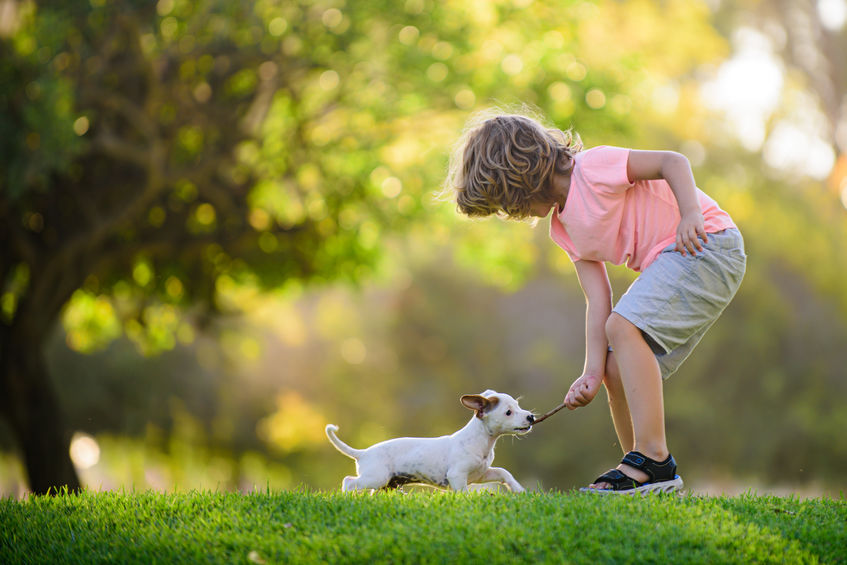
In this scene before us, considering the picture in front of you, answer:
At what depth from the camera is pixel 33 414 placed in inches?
439

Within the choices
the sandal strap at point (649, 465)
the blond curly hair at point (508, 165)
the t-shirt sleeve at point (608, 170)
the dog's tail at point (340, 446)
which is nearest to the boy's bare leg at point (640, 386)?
the sandal strap at point (649, 465)

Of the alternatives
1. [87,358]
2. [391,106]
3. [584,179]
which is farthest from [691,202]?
[87,358]

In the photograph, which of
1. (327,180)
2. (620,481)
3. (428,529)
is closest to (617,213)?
(620,481)

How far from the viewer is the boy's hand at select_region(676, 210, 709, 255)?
405 centimetres

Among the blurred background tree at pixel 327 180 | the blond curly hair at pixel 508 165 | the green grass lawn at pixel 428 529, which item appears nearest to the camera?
the green grass lawn at pixel 428 529

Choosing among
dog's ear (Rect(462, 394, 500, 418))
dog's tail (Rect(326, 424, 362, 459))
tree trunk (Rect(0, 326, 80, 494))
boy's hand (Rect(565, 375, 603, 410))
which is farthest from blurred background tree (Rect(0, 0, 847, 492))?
boy's hand (Rect(565, 375, 603, 410))

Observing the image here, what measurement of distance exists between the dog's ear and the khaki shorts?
734mm

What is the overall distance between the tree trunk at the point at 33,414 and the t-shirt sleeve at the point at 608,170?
8.93 metres

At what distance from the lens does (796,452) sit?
75.6ft

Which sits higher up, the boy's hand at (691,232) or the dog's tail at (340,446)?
the boy's hand at (691,232)

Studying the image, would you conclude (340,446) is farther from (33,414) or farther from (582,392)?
(33,414)

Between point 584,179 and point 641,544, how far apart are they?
1.69 m

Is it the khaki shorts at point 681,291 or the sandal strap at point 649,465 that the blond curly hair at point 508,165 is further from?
the sandal strap at point 649,465

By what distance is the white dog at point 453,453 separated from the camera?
13.9 feet
